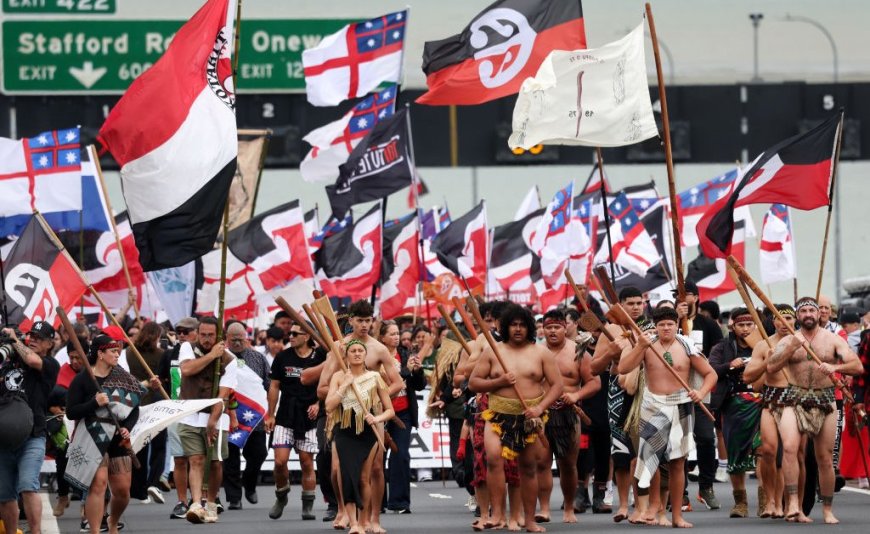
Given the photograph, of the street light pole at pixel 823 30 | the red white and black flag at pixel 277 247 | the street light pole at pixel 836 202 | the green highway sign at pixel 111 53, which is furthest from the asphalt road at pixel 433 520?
the street light pole at pixel 823 30

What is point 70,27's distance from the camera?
112 feet

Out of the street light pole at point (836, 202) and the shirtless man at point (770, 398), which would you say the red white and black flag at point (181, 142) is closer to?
the shirtless man at point (770, 398)

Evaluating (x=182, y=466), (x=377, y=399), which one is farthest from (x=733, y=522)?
(x=182, y=466)

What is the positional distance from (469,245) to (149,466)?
357 inches

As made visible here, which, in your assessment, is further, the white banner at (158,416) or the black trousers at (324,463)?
the black trousers at (324,463)

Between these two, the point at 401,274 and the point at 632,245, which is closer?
the point at 632,245

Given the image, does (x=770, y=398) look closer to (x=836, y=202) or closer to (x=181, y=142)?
(x=181, y=142)

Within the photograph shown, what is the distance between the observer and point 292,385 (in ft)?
56.8

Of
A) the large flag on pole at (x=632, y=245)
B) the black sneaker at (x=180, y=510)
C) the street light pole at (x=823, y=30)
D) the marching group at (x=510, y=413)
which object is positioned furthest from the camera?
the street light pole at (x=823, y=30)

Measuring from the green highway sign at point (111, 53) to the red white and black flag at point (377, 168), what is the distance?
35.0ft

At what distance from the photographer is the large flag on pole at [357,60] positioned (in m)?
25.4

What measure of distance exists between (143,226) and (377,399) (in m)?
2.21

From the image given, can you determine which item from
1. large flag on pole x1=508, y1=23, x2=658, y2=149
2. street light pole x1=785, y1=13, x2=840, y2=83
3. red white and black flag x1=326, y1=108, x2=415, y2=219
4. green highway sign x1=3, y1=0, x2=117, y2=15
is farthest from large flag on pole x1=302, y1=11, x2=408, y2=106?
street light pole x1=785, y1=13, x2=840, y2=83

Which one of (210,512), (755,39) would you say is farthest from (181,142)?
(755,39)
